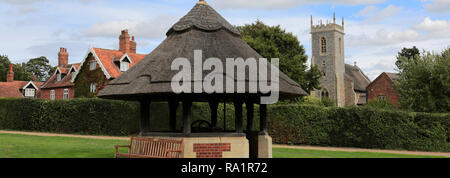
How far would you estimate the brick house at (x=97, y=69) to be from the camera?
37.0 metres

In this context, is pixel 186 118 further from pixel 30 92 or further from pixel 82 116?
pixel 30 92

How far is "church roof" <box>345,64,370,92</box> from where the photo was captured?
245 ft

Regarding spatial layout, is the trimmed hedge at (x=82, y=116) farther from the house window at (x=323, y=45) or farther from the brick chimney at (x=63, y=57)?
the house window at (x=323, y=45)

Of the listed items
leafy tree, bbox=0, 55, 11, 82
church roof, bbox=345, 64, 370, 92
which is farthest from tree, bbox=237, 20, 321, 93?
leafy tree, bbox=0, 55, 11, 82

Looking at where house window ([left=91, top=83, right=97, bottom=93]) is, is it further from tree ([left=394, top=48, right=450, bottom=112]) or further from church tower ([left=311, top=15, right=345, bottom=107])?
church tower ([left=311, top=15, right=345, bottom=107])

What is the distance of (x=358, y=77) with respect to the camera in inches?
3113

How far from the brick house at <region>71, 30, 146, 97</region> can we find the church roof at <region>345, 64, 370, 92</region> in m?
47.0

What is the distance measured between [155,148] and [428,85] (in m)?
23.5

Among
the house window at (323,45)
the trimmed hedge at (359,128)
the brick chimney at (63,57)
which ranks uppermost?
the house window at (323,45)

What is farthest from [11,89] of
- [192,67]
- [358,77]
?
[358,77]

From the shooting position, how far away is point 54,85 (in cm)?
4484

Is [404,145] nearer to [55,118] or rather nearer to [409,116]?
[409,116]

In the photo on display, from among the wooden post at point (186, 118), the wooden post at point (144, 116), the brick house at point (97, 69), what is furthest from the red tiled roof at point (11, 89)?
the wooden post at point (186, 118)
